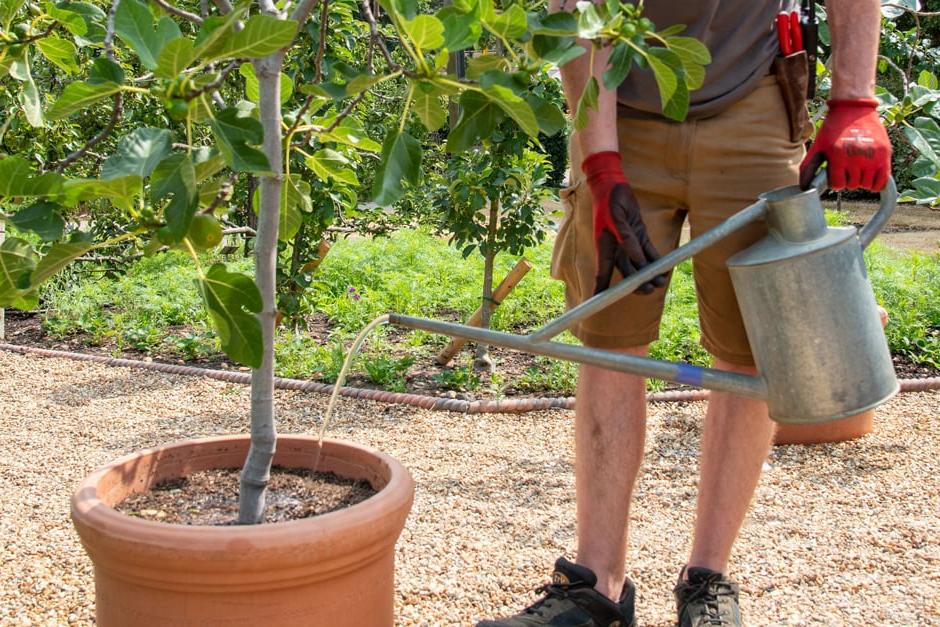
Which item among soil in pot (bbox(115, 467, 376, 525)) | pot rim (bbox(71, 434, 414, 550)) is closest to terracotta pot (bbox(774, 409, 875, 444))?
soil in pot (bbox(115, 467, 376, 525))

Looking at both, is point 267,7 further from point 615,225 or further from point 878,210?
point 878,210

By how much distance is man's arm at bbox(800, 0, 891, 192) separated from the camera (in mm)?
1847

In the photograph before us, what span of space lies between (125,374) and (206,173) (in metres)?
3.65

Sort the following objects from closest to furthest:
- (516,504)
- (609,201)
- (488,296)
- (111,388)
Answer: (609,201) < (516,504) < (111,388) < (488,296)

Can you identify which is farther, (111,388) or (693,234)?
(111,388)

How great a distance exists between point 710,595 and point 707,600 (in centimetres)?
1

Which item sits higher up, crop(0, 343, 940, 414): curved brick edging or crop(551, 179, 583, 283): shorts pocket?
crop(551, 179, 583, 283): shorts pocket

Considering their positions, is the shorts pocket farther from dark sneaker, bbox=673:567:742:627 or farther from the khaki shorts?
dark sneaker, bbox=673:567:742:627

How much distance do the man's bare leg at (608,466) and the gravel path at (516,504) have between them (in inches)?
10.4

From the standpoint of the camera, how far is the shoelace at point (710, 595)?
2.10 m

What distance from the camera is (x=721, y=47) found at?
2068 mm

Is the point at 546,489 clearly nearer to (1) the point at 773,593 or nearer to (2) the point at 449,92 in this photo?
(1) the point at 773,593

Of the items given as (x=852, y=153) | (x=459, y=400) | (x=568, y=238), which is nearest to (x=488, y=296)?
(x=459, y=400)

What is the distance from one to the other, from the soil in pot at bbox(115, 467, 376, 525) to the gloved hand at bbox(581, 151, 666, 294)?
0.66 meters
